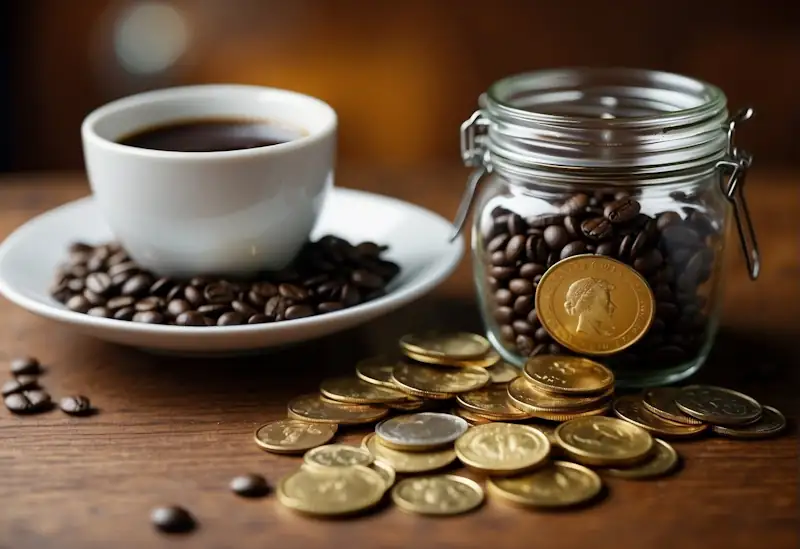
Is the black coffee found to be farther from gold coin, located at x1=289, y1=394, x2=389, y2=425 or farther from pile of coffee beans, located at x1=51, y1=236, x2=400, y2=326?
gold coin, located at x1=289, y1=394, x2=389, y2=425

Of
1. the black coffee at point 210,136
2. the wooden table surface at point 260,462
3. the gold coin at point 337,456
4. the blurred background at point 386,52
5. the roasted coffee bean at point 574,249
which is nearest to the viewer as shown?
the wooden table surface at point 260,462

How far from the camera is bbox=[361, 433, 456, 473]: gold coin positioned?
3.04 feet

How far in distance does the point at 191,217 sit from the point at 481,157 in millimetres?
346

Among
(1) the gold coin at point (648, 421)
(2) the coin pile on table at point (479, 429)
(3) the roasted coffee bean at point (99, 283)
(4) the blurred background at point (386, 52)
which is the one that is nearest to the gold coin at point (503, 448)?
(2) the coin pile on table at point (479, 429)

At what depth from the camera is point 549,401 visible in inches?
39.8

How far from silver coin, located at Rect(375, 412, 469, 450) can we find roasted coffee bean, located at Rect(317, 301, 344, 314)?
0.18 metres

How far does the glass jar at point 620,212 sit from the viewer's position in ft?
3.40

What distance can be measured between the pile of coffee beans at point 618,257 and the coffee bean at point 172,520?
0.43m

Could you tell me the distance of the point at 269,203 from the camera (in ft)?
3.86

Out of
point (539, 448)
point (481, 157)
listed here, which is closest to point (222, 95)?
point (481, 157)

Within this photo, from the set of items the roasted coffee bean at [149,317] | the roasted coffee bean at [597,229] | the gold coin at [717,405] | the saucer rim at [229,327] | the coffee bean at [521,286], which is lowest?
the gold coin at [717,405]

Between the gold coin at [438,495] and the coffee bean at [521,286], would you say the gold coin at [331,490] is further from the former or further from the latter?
the coffee bean at [521,286]

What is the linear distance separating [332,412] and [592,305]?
0.29 metres

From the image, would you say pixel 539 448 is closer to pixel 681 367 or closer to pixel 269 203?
pixel 681 367
